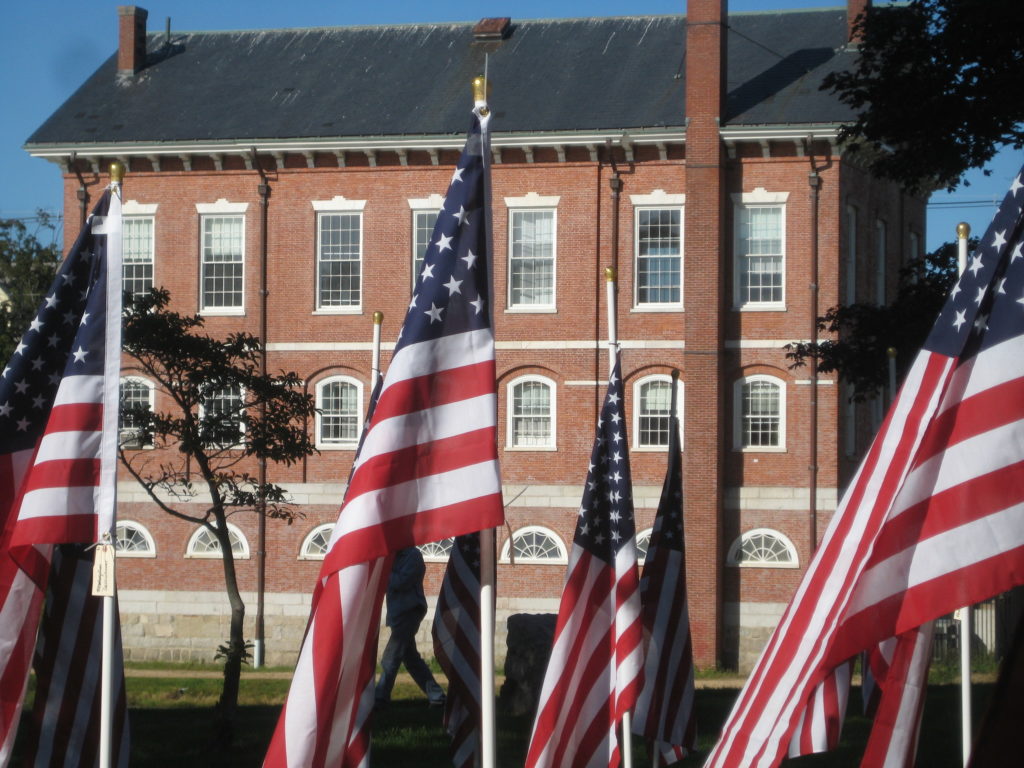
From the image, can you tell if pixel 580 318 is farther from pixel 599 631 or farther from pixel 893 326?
pixel 599 631

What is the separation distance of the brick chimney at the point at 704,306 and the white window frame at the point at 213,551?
10.6 m

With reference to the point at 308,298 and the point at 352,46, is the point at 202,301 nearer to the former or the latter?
the point at 308,298

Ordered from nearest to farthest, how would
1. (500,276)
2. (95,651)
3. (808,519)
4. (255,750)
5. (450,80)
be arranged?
(95,651) < (255,750) < (808,519) < (500,276) < (450,80)

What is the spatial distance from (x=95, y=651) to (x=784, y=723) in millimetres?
5218

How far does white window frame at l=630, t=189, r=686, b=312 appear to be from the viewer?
120ft

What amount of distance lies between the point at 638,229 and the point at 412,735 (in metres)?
21.6

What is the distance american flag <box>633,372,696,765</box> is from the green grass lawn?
7.69 ft

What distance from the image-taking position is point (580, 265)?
37.0 meters

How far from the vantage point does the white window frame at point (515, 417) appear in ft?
121

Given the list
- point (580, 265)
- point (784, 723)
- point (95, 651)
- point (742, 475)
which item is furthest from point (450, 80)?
point (784, 723)

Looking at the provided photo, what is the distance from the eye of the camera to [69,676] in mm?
9898

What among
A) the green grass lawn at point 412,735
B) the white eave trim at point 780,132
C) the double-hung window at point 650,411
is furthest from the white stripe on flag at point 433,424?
the white eave trim at point 780,132

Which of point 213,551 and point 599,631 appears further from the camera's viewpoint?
point 213,551

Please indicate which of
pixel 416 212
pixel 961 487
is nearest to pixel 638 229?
pixel 416 212
